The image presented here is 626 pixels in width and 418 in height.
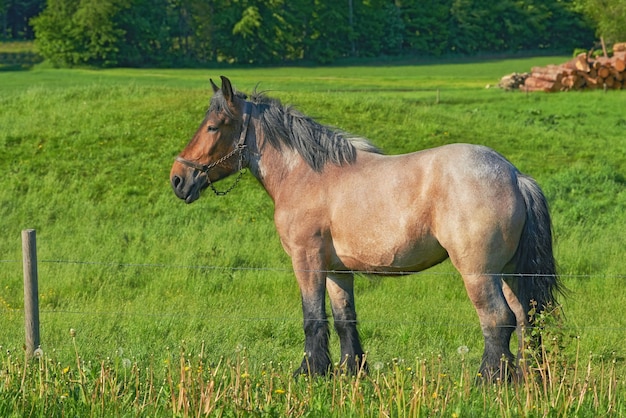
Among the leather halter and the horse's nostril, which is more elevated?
the leather halter

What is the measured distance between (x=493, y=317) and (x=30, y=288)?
12.1 feet

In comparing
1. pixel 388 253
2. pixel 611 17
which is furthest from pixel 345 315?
pixel 611 17

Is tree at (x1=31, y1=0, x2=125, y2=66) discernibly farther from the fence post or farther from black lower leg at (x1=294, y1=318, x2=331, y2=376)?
black lower leg at (x1=294, y1=318, x2=331, y2=376)

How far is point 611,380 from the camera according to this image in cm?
675

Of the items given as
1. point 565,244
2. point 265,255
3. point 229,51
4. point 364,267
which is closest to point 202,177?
point 364,267

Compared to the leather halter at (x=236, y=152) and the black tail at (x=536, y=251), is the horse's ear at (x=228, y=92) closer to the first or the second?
the leather halter at (x=236, y=152)

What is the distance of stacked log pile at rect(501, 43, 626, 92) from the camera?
39.6 metres

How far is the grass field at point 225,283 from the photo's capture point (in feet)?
22.6

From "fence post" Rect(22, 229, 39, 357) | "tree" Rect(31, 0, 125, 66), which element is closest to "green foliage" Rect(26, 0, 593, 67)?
→ "tree" Rect(31, 0, 125, 66)

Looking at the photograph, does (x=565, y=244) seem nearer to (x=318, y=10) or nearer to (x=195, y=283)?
(x=195, y=283)

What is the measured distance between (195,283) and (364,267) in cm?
470

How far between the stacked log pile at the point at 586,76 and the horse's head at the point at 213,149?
3260 cm

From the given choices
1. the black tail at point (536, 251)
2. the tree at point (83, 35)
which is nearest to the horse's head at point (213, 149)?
the black tail at point (536, 251)

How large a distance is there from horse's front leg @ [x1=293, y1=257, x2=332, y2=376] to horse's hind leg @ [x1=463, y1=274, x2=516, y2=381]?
49.4 inches
